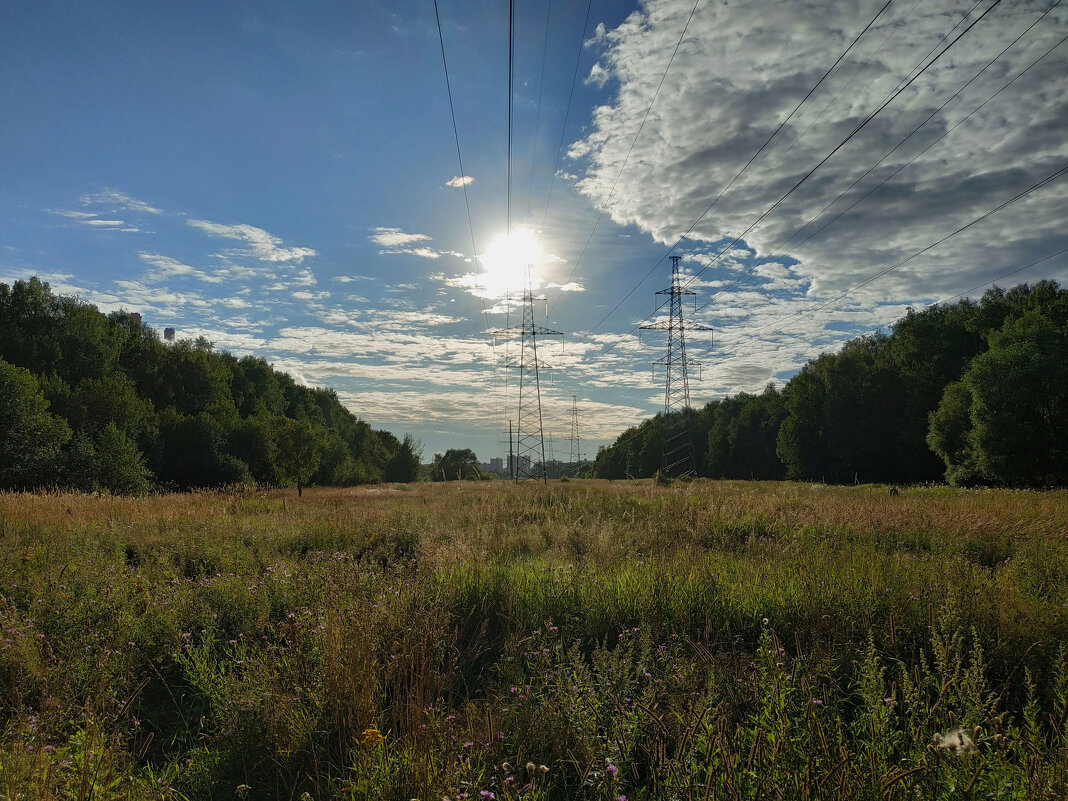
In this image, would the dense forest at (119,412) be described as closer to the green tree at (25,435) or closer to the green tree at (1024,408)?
the green tree at (25,435)

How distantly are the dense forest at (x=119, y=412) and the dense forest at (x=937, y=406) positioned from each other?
40.4 meters

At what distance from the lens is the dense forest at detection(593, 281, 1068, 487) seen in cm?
3209

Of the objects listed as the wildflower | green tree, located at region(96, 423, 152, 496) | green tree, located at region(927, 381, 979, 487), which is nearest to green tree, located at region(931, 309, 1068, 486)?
green tree, located at region(927, 381, 979, 487)

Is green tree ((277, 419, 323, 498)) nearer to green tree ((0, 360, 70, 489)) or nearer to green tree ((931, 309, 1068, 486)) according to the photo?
green tree ((0, 360, 70, 489))

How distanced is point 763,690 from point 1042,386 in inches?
1536

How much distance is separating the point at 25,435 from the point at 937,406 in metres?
65.5

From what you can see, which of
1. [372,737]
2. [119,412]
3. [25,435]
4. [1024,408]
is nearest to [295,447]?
[119,412]

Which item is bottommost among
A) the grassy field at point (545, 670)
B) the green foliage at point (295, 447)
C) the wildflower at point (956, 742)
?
the grassy field at point (545, 670)

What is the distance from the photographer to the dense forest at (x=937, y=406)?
105 ft

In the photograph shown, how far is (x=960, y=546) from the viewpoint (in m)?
8.51

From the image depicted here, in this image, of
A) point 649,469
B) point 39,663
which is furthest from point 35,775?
point 649,469

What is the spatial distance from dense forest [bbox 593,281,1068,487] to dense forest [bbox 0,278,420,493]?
40.4 metres

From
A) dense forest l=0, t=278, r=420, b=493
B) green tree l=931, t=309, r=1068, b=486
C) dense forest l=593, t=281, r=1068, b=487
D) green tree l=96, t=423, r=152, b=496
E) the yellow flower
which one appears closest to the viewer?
the yellow flower

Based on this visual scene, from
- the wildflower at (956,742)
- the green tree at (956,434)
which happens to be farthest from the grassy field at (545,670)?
the green tree at (956,434)
